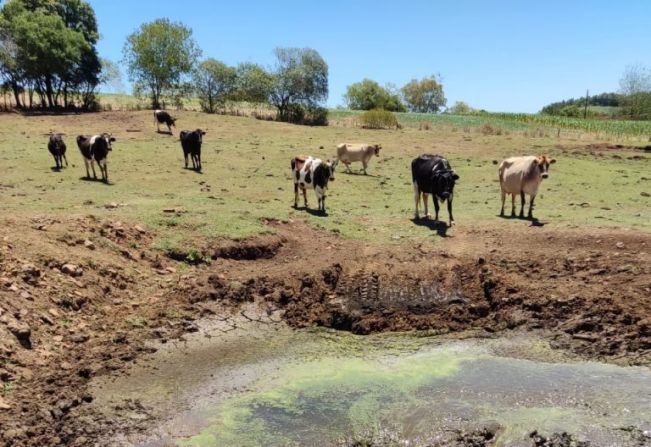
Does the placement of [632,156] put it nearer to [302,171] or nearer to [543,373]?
[302,171]

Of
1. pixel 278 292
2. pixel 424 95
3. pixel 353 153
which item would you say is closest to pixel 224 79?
pixel 353 153

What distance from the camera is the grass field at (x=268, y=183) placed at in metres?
13.3

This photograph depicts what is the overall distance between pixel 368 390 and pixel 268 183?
44.5 feet

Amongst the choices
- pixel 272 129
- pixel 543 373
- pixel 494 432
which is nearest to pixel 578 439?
pixel 494 432

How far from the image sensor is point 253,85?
1907 inches

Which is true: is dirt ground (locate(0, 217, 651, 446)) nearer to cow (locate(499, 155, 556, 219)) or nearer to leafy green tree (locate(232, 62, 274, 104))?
cow (locate(499, 155, 556, 219))

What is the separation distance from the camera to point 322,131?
1517 inches

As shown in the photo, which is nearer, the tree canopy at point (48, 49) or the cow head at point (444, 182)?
the cow head at point (444, 182)

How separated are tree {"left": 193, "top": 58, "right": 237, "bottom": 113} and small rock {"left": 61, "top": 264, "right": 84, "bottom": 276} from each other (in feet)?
131

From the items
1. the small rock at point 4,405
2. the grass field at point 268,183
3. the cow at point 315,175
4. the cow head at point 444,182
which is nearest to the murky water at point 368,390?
the small rock at point 4,405

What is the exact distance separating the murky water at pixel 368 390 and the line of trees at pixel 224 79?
39.6m

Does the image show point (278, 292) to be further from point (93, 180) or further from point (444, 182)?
point (93, 180)

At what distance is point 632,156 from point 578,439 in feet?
78.5

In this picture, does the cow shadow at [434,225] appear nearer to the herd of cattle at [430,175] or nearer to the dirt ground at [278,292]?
the herd of cattle at [430,175]
